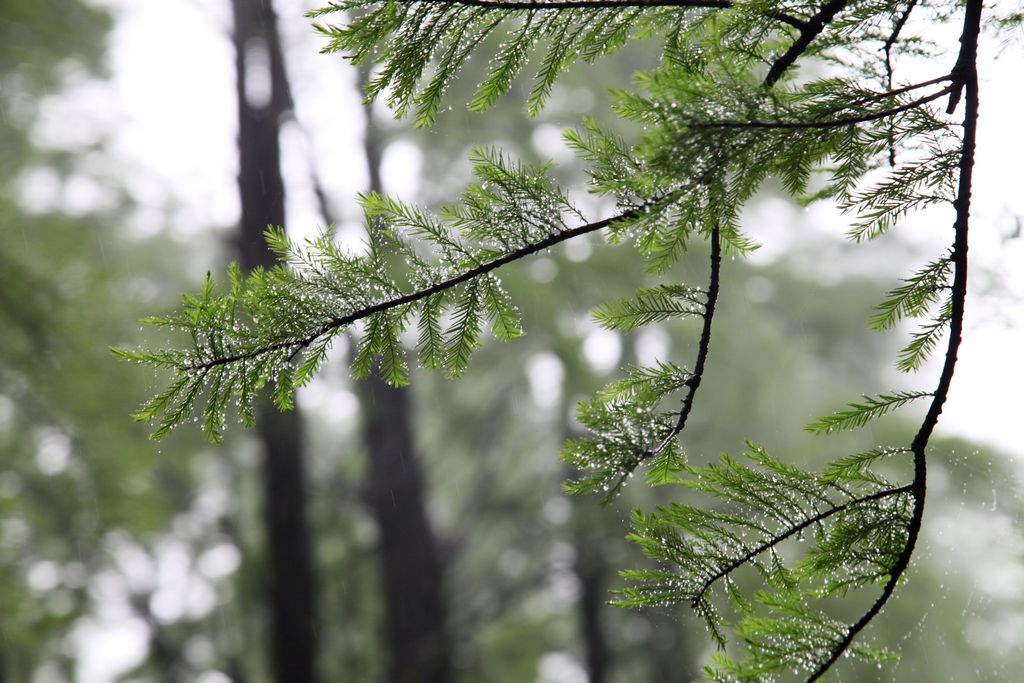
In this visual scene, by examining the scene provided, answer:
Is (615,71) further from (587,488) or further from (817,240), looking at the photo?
(587,488)

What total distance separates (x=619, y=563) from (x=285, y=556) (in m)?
3.30

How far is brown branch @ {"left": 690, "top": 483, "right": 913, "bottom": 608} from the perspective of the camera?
4.46 feet

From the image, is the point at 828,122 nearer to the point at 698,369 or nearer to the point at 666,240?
the point at 666,240

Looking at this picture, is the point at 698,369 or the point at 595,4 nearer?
the point at 595,4

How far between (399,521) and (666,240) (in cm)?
716

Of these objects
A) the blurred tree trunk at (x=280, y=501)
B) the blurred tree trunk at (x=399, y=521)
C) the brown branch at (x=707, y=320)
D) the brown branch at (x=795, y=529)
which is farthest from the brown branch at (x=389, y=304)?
the blurred tree trunk at (x=399, y=521)

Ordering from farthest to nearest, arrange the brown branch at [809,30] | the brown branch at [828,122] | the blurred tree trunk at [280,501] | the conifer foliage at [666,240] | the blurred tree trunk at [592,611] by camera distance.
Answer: the blurred tree trunk at [592,611]
the blurred tree trunk at [280,501]
the brown branch at [809,30]
the conifer foliage at [666,240]
the brown branch at [828,122]

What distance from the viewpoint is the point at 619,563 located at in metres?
7.36

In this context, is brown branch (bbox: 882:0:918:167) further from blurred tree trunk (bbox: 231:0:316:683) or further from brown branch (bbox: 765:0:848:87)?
blurred tree trunk (bbox: 231:0:316:683)

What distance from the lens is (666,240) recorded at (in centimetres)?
123

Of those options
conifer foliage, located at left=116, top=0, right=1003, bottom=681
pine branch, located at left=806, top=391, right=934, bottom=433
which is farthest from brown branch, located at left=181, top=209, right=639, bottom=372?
pine branch, located at left=806, top=391, right=934, bottom=433

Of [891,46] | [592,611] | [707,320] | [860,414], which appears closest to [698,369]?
[707,320]

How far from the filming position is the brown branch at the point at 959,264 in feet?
3.92

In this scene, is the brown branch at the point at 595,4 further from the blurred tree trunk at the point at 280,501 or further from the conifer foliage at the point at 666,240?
the blurred tree trunk at the point at 280,501
